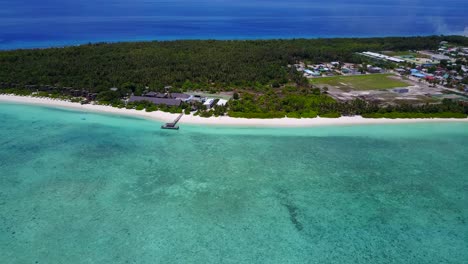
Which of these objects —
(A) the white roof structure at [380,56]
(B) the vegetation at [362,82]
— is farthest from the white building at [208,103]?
(A) the white roof structure at [380,56]

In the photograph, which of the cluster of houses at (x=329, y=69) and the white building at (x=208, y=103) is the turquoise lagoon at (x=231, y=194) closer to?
the white building at (x=208, y=103)

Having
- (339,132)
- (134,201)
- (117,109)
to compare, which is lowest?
(134,201)

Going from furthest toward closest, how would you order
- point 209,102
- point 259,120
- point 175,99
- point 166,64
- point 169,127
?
point 166,64 < point 175,99 < point 209,102 < point 259,120 < point 169,127

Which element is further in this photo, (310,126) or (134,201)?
(310,126)

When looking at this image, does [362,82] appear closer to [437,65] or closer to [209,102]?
[437,65]

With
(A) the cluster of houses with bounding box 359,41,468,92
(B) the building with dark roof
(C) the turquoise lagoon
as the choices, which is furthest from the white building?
(A) the cluster of houses with bounding box 359,41,468,92

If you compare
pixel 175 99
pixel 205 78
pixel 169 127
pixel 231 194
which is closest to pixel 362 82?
pixel 205 78

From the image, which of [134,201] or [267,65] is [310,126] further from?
[267,65]

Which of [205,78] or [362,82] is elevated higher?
[205,78]

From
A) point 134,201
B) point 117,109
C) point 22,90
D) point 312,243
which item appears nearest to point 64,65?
point 22,90
